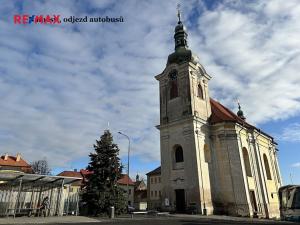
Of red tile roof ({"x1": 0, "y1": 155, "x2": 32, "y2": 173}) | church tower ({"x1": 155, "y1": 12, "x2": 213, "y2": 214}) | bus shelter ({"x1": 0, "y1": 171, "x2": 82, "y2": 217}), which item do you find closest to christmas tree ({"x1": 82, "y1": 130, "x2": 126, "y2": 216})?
bus shelter ({"x1": 0, "y1": 171, "x2": 82, "y2": 217})

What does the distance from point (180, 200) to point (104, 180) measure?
26.1 feet

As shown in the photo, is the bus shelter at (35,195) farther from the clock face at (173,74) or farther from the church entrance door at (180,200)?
the clock face at (173,74)

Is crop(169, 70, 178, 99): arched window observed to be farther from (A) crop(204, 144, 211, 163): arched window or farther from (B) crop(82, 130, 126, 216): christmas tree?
(B) crop(82, 130, 126, 216): christmas tree

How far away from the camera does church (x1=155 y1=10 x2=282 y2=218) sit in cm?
2609

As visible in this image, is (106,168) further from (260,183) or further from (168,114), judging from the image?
(260,183)

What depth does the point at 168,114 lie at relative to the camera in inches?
1195

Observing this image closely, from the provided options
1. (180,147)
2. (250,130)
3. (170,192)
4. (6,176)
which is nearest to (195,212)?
(170,192)

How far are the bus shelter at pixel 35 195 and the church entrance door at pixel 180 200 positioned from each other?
977 centimetres

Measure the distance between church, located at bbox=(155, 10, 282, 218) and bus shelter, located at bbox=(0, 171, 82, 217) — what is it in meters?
9.59

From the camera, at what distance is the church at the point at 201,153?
2609 centimetres

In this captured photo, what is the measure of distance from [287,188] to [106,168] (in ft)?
48.3

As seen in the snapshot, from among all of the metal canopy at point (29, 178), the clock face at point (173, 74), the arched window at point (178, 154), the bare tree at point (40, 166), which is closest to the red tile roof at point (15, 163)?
the bare tree at point (40, 166)

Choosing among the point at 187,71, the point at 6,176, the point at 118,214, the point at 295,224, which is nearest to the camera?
the point at 295,224

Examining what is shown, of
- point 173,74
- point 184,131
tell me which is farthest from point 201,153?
point 173,74
